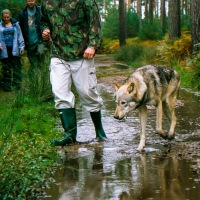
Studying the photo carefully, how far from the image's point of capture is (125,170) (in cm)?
550

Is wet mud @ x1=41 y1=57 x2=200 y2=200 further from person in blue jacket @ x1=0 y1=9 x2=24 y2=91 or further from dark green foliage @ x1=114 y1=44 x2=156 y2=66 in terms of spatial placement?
dark green foliage @ x1=114 y1=44 x2=156 y2=66

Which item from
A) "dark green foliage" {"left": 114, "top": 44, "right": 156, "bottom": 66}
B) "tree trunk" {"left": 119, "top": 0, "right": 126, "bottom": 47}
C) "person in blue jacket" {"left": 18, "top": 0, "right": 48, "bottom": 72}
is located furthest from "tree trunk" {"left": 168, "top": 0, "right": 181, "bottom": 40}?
"tree trunk" {"left": 119, "top": 0, "right": 126, "bottom": 47}

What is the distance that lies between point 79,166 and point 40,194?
1.19 meters

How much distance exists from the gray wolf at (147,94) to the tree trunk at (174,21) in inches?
600

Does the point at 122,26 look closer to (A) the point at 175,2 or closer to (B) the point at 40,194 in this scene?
(A) the point at 175,2

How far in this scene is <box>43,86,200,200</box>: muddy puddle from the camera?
464cm

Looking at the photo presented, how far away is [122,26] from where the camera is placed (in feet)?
121

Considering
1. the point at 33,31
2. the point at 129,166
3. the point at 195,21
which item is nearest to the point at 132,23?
the point at 195,21

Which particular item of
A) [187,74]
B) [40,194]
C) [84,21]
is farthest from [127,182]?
[187,74]

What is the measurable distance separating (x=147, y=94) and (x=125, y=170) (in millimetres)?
1489

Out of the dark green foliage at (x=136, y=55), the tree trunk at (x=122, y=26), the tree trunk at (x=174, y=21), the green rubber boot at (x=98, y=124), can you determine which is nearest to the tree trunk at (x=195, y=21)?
the dark green foliage at (x=136, y=55)

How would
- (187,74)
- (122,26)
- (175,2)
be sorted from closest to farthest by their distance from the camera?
1. (187,74)
2. (175,2)
3. (122,26)

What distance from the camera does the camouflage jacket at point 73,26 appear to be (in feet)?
22.7

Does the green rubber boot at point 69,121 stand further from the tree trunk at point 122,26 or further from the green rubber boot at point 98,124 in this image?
the tree trunk at point 122,26
